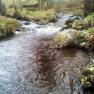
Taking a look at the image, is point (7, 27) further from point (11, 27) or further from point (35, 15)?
point (35, 15)

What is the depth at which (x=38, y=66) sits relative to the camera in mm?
15789

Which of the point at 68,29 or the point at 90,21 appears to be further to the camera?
the point at 90,21

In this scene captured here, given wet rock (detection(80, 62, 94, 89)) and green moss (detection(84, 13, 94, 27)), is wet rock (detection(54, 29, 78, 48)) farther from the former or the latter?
wet rock (detection(80, 62, 94, 89))

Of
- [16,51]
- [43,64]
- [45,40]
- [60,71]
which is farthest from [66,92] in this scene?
[45,40]

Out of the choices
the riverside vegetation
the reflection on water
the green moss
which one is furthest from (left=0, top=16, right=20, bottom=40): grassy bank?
the green moss

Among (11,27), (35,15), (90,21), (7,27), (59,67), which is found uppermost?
(90,21)

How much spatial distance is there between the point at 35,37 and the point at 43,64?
21.5 ft

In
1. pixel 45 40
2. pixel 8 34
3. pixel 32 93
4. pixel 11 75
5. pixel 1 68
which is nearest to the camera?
pixel 32 93

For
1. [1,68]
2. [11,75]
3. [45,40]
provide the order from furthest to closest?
1. [45,40]
2. [1,68]
3. [11,75]

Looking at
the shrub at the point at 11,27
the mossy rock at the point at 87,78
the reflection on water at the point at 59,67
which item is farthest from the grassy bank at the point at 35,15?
the mossy rock at the point at 87,78

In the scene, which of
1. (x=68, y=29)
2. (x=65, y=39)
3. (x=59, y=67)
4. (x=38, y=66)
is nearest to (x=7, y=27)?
(x=68, y=29)

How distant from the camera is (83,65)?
15.7m

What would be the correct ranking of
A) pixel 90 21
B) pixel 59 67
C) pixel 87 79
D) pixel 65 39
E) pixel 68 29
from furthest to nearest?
pixel 90 21 → pixel 68 29 → pixel 65 39 → pixel 59 67 → pixel 87 79

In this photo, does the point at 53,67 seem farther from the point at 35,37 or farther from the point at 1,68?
the point at 35,37
